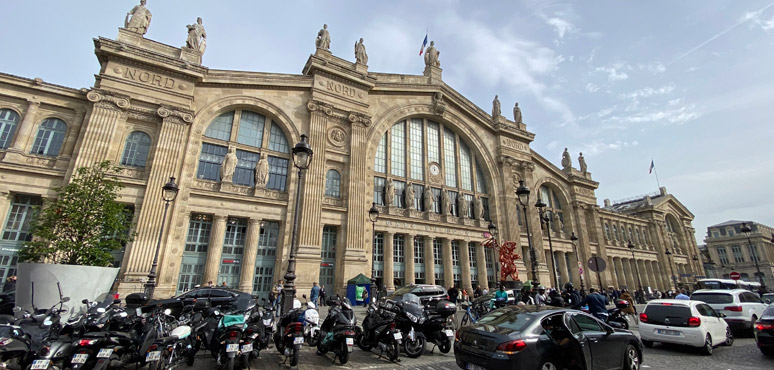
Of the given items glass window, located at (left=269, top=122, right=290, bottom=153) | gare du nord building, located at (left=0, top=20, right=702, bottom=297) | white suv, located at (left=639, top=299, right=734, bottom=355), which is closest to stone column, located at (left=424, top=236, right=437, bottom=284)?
gare du nord building, located at (left=0, top=20, right=702, bottom=297)

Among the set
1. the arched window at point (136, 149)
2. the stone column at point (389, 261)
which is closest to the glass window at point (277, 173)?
the arched window at point (136, 149)

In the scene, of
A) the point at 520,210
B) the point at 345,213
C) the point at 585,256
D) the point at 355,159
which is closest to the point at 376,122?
the point at 355,159

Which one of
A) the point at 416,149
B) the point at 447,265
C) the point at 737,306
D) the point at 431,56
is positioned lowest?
the point at 737,306

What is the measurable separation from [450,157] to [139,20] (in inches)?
1022

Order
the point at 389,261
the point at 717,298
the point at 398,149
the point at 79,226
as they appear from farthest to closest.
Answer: the point at 398,149 < the point at 389,261 < the point at 717,298 < the point at 79,226

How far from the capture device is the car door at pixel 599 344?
6.09m

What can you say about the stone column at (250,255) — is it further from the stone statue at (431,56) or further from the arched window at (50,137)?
the stone statue at (431,56)

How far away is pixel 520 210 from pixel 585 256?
11092 mm

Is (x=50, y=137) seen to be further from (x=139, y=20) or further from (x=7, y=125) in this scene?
(x=139, y=20)

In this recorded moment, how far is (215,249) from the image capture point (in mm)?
19453

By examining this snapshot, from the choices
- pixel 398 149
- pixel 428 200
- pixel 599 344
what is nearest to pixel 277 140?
pixel 398 149

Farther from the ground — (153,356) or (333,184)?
(333,184)

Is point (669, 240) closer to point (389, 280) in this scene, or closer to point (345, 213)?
point (389, 280)

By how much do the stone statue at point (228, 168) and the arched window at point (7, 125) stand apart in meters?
10.3
